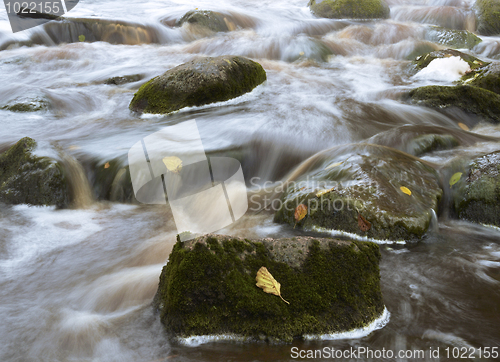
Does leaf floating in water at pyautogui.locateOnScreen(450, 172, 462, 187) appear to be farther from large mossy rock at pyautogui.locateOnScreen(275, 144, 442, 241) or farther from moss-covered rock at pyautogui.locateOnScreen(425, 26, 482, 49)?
moss-covered rock at pyautogui.locateOnScreen(425, 26, 482, 49)

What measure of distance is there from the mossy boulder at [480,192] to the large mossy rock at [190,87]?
160 inches

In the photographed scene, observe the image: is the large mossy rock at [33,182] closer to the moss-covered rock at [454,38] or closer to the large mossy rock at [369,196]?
the large mossy rock at [369,196]

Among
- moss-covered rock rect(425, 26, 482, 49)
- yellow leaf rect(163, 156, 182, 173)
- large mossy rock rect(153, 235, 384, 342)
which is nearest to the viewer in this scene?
large mossy rock rect(153, 235, 384, 342)

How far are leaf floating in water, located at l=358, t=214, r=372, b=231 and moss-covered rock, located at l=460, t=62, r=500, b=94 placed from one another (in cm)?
531

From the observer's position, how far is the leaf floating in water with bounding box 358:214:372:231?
3.54m

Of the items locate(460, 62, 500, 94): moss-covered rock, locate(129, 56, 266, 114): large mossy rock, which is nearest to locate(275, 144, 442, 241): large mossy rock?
locate(129, 56, 266, 114): large mossy rock

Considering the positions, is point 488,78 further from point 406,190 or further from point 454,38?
point 454,38

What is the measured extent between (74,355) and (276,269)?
1.29 m

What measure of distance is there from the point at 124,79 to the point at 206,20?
480cm

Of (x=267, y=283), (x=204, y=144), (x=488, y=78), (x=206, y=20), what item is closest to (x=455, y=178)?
(x=267, y=283)

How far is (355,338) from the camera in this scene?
2340 millimetres

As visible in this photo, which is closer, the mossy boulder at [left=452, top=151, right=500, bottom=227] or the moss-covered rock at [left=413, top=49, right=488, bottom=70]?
the mossy boulder at [left=452, top=151, right=500, bottom=227]

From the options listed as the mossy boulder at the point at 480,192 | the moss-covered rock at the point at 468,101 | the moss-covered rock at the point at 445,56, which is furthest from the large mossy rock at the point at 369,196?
the moss-covered rock at the point at 445,56

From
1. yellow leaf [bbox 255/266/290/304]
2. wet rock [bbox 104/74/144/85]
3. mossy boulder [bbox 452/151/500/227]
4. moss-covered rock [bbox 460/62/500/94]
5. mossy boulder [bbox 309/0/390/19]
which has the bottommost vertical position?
mossy boulder [bbox 452/151/500/227]
